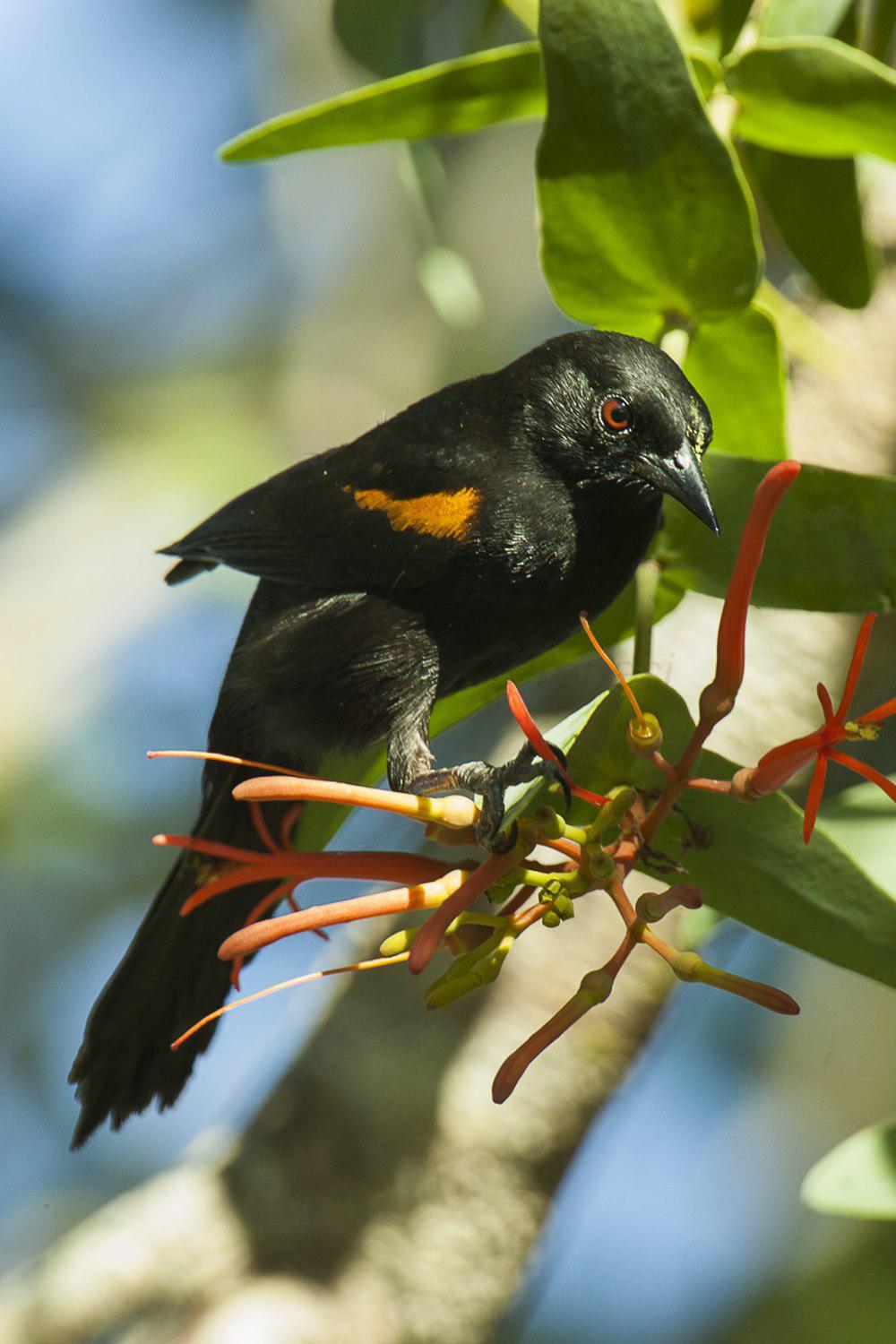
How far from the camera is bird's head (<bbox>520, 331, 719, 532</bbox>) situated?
5.35 ft

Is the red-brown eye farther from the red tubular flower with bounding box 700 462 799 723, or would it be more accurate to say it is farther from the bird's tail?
the bird's tail

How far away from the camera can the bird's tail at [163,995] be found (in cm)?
188

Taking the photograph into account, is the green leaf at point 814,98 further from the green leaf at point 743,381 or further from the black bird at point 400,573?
the black bird at point 400,573

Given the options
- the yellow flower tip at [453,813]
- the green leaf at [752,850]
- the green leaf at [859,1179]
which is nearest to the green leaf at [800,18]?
the green leaf at [752,850]

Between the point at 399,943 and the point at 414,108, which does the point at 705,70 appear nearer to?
the point at 414,108

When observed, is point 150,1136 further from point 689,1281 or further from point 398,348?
point 398,348

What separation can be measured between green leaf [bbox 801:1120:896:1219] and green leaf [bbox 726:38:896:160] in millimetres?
1201

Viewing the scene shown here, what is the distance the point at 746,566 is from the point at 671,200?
1.98ft

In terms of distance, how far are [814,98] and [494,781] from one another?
0.97m

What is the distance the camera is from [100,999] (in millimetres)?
1941

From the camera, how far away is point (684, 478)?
1598 millimetres

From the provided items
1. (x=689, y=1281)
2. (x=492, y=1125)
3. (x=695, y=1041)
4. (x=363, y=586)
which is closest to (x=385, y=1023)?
(x=492, y=1125)

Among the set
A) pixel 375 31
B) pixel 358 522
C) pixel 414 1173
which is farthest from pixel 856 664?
pixel 375 31

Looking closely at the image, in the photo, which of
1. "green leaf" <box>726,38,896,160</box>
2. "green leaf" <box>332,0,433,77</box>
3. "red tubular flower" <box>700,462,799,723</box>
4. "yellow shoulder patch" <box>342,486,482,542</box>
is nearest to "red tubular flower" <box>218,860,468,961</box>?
"red tubular flower" <box>700,462,799,723</box>
